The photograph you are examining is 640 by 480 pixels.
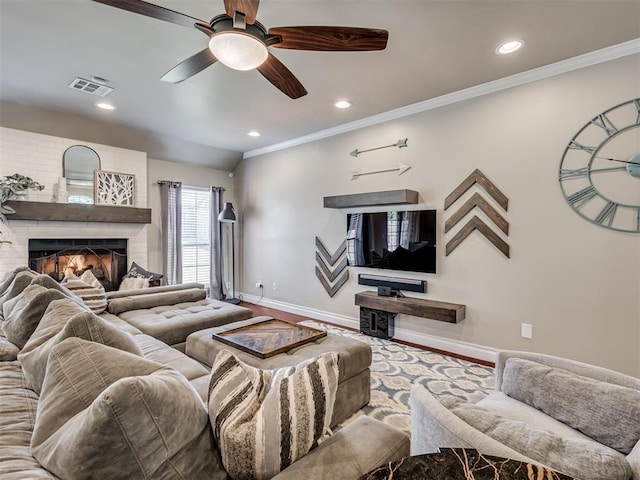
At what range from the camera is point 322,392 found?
969mm

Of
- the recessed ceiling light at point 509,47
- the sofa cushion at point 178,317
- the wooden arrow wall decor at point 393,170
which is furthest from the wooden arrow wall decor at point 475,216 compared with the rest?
the sofa cushion at point 178,317

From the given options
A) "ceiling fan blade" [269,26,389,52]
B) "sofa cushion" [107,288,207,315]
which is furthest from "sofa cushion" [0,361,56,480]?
"ceiling fan blade" [269,26,389,52]

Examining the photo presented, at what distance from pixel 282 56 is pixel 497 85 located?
215cm

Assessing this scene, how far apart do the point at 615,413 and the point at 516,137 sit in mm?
2637

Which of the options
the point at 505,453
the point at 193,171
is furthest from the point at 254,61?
the point at 193,171

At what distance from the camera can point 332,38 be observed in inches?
72.9

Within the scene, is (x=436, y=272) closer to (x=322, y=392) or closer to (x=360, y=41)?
(x=360, y=41)

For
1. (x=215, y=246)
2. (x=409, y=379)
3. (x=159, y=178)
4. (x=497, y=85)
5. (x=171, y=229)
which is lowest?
(x=409, y=379)

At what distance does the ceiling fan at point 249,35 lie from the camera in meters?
1.68

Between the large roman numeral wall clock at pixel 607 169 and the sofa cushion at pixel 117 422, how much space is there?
130 inches

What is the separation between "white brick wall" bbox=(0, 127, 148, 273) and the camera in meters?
3.84

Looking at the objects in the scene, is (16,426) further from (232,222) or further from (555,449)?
(232,222)

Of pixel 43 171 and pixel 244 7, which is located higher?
pixel 244 7

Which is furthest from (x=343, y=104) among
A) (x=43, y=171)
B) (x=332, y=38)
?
(x=43, y=171)
